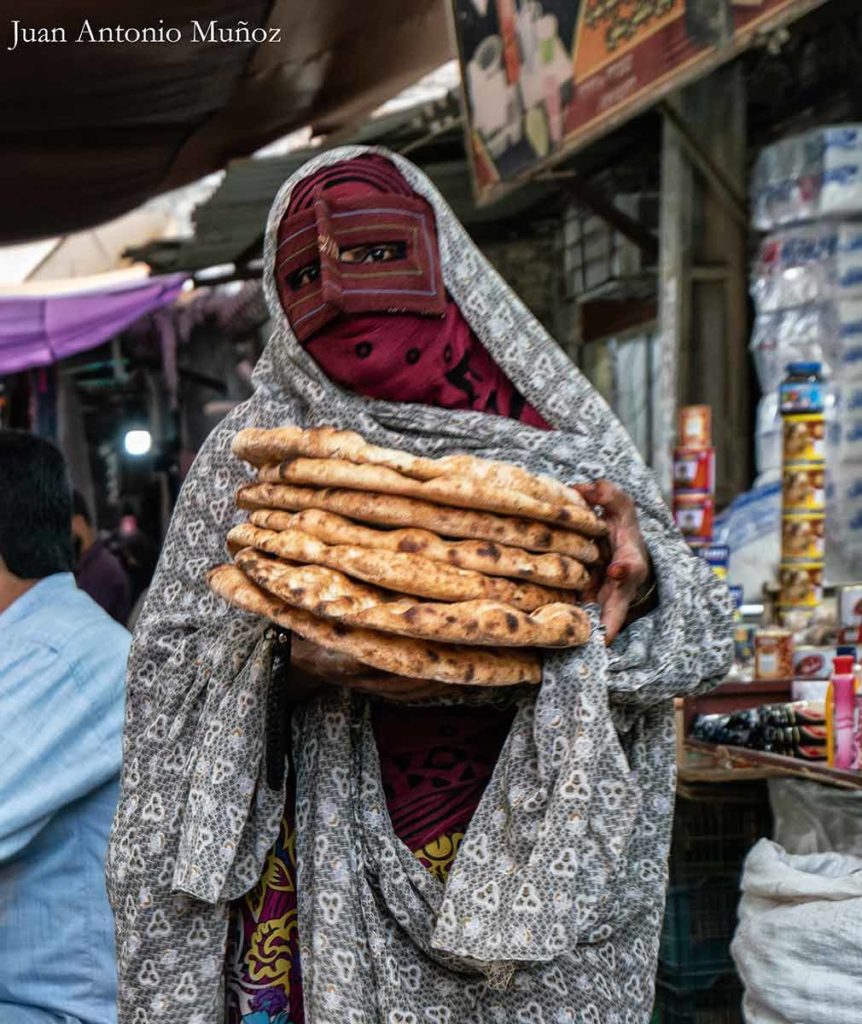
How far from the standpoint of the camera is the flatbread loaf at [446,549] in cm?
165

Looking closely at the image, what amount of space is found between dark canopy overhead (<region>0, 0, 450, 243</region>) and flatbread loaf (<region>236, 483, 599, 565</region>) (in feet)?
9.46

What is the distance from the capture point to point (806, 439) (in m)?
3.72

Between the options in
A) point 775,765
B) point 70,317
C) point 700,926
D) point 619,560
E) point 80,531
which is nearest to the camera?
point 619,560

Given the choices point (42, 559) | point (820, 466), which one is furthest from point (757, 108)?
point (42, 559)

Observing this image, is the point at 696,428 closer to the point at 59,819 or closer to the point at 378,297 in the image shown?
the point at 59,819

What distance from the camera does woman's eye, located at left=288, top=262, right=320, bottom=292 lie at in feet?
6.00

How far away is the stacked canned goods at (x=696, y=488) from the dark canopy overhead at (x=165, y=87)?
188cm

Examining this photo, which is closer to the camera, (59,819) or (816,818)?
(59,819)

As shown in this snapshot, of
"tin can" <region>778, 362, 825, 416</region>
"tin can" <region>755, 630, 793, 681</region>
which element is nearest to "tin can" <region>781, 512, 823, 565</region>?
"tin can" <region>778, 362, 825, 416</region>

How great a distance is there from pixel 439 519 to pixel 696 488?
219cm

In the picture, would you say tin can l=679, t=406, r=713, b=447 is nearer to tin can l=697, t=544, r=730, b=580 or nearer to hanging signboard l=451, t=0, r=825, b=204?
tin can l=697, t=544, r=730, b=580

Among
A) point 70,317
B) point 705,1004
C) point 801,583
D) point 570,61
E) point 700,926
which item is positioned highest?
point 70,317

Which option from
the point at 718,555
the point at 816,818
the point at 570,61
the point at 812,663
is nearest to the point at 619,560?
the point at 816,818

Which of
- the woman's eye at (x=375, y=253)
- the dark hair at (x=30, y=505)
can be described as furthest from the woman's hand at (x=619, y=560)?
the dark hair at (x=30, y=505)
